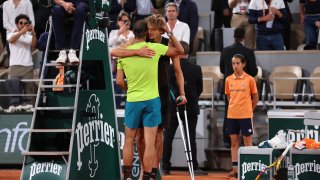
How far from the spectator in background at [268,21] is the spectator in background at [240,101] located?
3.79 metres

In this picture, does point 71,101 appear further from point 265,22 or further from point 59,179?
point 265,22

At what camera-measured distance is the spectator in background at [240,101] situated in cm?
1563

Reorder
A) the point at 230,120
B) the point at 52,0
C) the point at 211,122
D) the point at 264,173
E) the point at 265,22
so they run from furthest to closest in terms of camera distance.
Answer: the point at 265,22, the point at 211,122, the point at 230,120, the point at 52,0, the point at 264,173

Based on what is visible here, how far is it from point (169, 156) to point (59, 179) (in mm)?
4821

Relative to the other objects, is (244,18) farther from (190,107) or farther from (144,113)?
(144,113)

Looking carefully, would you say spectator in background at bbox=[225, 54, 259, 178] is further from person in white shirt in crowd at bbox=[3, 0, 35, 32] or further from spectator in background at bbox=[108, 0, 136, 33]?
person in white shirt in crowd at bbox=[3, 0, 35, 32]

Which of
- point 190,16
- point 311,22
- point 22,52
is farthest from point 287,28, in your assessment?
point 22,52

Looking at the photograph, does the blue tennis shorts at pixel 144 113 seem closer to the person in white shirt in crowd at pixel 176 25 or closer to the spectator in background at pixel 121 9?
the person in white shirt in crowd at pixel 176 25

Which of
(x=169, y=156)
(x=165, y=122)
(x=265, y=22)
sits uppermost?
(x=265, y=22)

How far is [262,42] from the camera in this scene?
19688mm

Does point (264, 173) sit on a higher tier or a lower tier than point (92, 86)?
lower

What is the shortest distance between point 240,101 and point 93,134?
11.6 ft

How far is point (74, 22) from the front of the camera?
12.9 meters

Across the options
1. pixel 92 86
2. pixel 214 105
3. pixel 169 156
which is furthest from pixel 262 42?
pixel 92 86
